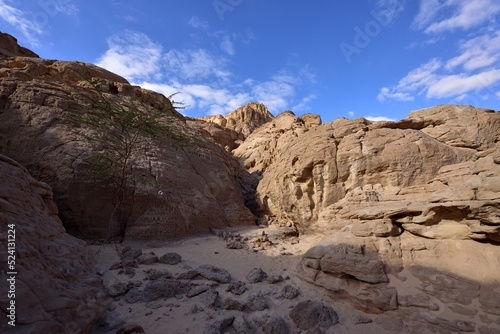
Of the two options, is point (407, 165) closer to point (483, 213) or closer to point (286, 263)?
point (483, 213)

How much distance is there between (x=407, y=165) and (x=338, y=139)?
3523 mm

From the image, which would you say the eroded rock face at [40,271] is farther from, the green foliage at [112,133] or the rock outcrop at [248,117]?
the rock outcrop at [248,117]

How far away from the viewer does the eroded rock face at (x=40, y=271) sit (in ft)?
9.36

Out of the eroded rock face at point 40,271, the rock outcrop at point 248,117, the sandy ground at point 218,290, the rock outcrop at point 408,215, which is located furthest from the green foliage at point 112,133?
the rock outcrop at point 248,117

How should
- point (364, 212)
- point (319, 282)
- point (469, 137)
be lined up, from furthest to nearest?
point (469, 137)
point (364, 212)
point (319, 282)

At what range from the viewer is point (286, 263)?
764 centimetres

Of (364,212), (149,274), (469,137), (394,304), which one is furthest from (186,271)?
(469,137)

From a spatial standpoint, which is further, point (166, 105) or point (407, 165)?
point (166, 105)

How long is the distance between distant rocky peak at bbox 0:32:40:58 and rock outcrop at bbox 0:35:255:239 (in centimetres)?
6

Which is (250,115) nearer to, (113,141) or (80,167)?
(113,141)

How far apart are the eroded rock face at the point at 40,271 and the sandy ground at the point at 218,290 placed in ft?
1.79

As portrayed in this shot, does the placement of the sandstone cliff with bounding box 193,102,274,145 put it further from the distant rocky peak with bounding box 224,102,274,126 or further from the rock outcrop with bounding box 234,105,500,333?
the rock outcrop with bounding box 234,105,500,333

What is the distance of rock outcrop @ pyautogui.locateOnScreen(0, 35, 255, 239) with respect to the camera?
29.4 feet

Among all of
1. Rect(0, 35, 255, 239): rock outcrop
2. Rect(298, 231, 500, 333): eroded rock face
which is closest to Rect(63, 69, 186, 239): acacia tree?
Rect(0, 35, 255, 239): rock outcrop
